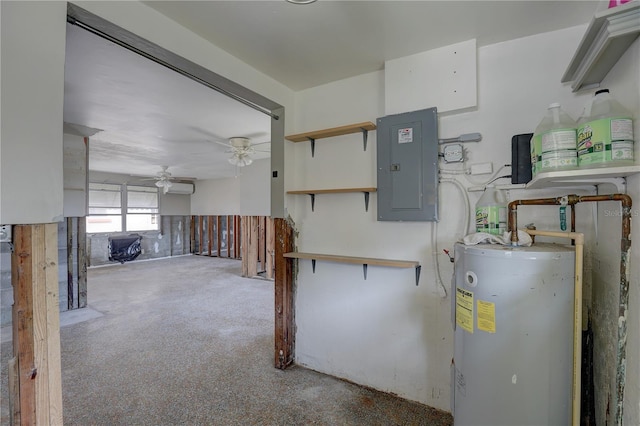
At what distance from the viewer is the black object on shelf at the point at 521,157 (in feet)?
5.47

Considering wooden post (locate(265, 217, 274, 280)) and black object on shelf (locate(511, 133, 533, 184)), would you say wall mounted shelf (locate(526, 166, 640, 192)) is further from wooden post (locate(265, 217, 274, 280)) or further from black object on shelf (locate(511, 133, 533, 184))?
wooden post (locate(265, 217, 274, 280))

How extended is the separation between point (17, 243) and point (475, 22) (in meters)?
2.40

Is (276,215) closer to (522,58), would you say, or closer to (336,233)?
(336,233)

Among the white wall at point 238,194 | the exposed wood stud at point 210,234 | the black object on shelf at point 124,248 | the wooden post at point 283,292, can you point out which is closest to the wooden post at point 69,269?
the white wall at point 238,194

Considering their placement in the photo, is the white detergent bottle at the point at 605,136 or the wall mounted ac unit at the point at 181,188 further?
the wall mounted ac unit at the point at 181,188

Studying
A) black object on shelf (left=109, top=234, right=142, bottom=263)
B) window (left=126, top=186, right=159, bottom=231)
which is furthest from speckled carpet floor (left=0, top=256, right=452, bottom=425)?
window (left=126, top=186, right=159, bottom=231)

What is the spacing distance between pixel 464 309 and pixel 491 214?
0.59 m

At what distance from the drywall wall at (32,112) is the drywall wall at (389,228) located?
165 cm

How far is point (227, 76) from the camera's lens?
198cm

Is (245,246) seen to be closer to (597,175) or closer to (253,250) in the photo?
(253,250)

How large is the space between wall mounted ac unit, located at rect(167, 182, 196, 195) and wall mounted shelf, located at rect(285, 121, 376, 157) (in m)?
7.44

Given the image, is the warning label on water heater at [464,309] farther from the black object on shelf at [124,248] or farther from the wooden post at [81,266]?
the black object on shelf at [124,248]

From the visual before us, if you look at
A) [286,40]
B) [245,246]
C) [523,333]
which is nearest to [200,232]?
[245,246]

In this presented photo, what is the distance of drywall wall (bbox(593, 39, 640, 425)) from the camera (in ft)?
3.53
